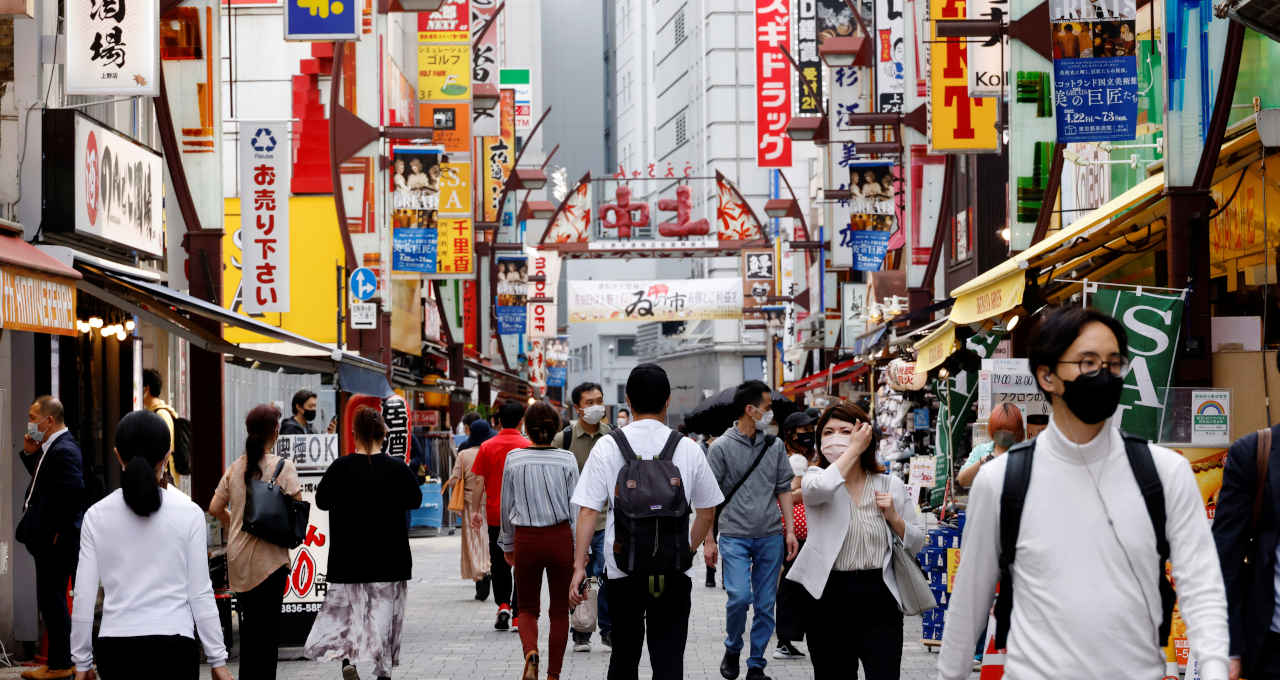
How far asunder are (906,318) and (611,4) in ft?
324

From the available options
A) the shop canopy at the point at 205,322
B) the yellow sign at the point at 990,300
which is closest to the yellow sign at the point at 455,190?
the shop canopy at the point at 205,322

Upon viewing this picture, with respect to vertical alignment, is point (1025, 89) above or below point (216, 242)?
above

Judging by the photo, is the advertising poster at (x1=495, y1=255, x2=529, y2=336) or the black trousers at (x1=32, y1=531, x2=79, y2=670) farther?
the advertising poster at (x1=495, y1=255, x2=529, y2=336)

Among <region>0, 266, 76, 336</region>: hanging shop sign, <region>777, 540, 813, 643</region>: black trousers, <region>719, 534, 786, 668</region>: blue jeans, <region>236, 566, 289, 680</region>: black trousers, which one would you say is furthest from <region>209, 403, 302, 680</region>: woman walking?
<region>719, 534, 786, 668</region>: blue jeans

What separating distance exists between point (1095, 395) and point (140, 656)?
3.70 metres

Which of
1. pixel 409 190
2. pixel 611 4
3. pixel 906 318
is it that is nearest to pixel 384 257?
pixel 409 190

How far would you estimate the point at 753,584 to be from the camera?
1111cm

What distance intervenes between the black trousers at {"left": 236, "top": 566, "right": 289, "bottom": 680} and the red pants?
1736mm

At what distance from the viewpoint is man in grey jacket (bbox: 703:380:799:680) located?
35.2 feet

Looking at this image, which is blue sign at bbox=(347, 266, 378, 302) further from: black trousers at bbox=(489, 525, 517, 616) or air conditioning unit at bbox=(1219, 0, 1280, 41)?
air conditioning unit at bbox=(1219, 0, 1280, 41)

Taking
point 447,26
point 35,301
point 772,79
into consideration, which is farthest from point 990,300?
point 772,79

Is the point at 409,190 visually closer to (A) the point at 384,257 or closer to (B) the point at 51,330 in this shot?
(A) the point at 384,257

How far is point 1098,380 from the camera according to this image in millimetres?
4090

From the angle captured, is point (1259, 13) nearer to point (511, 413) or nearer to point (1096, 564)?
point (1096, 564)
